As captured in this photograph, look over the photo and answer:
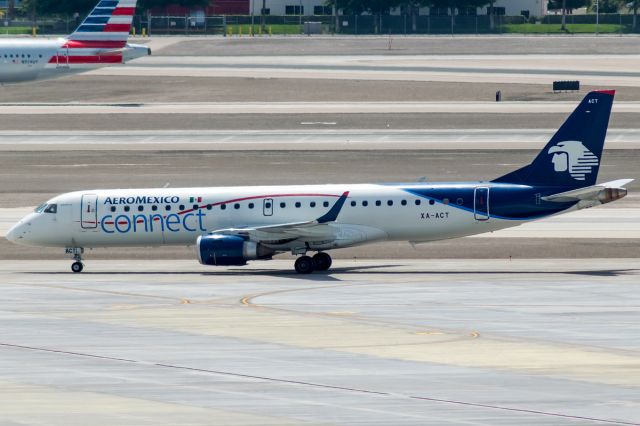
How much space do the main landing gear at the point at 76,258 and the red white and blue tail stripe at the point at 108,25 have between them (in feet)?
203

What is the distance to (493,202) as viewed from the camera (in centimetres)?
4778

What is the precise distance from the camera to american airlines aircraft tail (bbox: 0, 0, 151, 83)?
11062 cm

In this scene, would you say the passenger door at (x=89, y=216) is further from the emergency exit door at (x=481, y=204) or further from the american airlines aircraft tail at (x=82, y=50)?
the american airlines aircraft tail at (x=82, y=50)

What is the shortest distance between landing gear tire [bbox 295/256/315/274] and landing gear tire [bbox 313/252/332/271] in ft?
0.74

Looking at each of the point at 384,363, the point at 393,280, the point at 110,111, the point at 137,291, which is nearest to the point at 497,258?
the point at 393,280

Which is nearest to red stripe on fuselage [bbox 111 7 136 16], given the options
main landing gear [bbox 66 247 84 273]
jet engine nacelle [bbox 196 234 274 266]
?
main landing gear [bbox 66 247 84 273]

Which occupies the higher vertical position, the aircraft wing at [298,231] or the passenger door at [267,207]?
the passenger door at [267,207]

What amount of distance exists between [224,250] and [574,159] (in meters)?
13.4

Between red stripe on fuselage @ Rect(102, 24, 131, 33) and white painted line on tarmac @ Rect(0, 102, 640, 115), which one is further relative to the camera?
red stripe on fuselage @ Rect(102, 24, 131, 33)

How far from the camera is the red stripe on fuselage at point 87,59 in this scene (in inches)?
4397

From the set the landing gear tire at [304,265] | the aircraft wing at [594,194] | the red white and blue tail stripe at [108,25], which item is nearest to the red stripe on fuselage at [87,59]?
the red white and blue tail stripe at [108,25]

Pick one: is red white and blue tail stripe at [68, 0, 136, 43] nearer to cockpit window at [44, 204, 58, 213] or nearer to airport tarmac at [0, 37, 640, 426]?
airport tarmac at [0, 37, 640, 426]

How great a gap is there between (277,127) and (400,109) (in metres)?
12.3

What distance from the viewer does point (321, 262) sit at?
4862 centimetres
